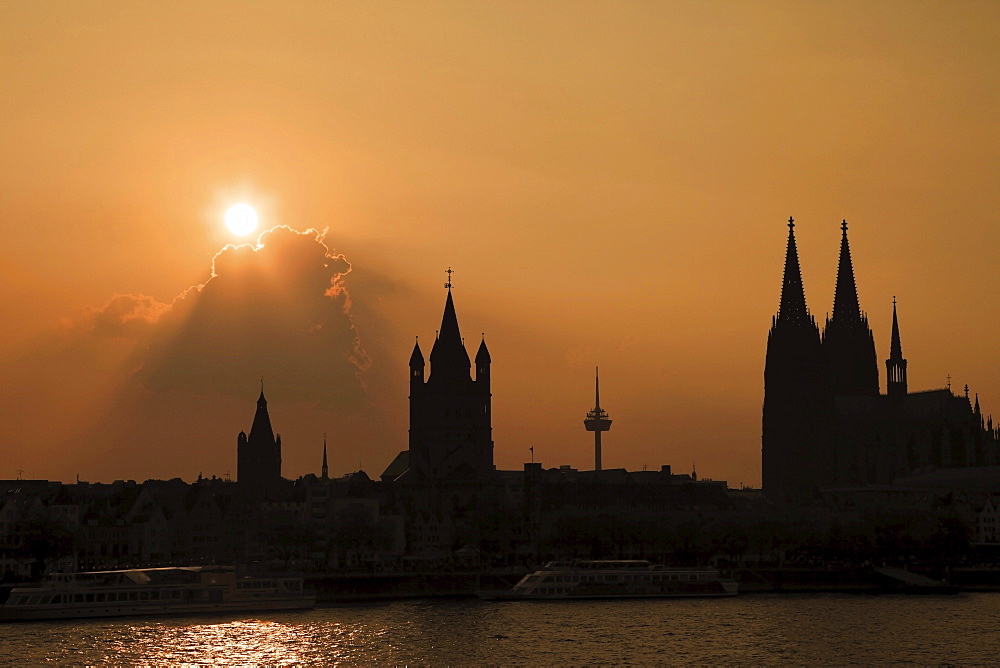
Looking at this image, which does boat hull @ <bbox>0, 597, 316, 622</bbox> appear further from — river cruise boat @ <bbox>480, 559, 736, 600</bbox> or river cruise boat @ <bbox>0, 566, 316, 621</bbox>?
river cruise boat @ <bbox>480, 559, 736, 600</bbox>

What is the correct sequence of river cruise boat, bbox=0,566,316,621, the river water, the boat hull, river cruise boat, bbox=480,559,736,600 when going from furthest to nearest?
river cruise boat, bbox=480,559,736,600 → river cruise boat, bbox=0,566,316,621 → the boat hull → the river water

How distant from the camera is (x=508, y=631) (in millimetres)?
109875

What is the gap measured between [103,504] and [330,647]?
288ft

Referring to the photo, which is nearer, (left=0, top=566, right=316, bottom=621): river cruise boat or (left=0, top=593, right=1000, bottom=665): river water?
(left=0, top=593, right=1000, bottom=665): river water

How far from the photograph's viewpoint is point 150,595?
4975 inches

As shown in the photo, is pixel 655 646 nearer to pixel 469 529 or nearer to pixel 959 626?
pixel 959 626

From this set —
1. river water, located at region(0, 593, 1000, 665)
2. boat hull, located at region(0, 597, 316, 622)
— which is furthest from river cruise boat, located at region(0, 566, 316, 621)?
river water, located at region(0, 593, 1000, 665)

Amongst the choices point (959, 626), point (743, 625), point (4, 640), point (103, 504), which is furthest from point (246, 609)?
point (103, 504)

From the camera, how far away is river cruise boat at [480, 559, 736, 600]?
139m

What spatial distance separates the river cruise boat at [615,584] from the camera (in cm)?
13900

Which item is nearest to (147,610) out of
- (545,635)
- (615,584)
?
(545,635)

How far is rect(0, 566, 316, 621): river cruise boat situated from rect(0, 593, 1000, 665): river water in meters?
2.74

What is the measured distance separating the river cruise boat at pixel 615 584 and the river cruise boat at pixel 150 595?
17.2m

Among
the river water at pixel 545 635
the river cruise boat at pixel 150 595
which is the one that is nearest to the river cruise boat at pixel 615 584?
the river water at pixel 545 635
